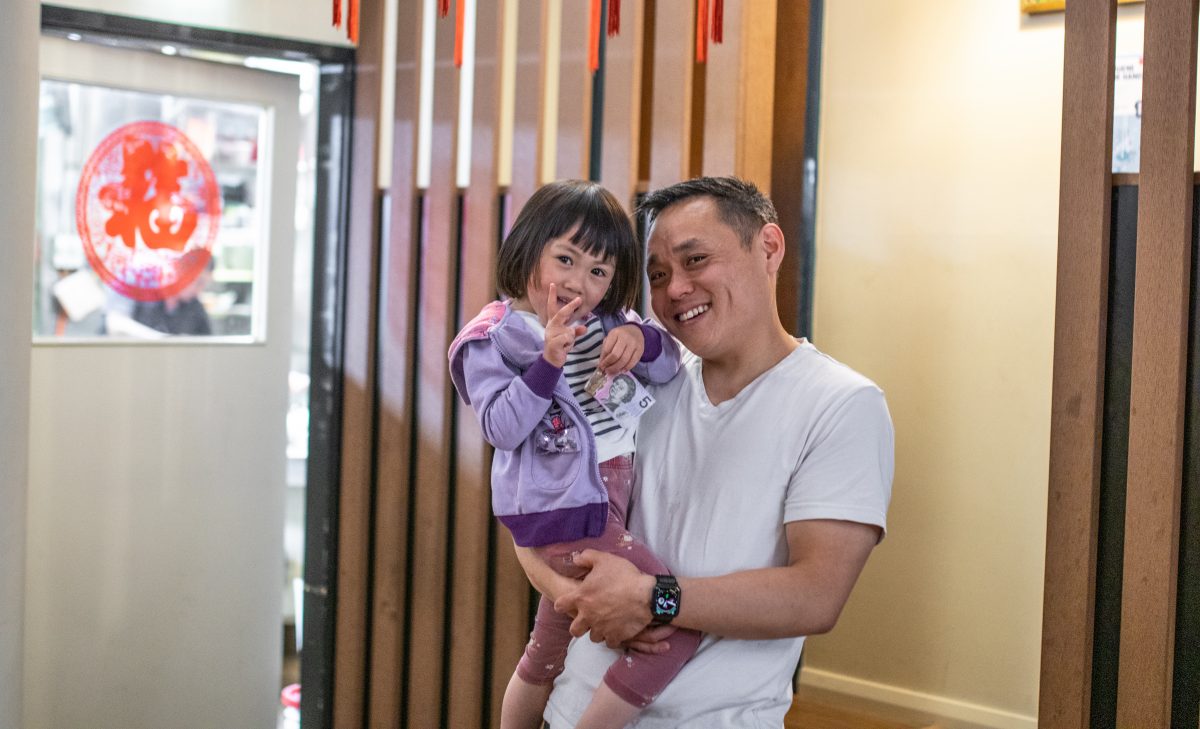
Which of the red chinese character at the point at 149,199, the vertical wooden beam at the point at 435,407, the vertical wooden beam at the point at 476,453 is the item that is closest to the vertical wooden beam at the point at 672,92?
the vertical wooden beam at the point at 476,453

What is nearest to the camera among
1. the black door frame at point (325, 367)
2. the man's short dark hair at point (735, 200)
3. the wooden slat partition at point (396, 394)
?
the man's short dark hair at point (735, 200)

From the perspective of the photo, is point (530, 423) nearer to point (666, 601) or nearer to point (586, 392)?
point (586, 392)

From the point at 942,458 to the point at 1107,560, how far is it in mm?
1479

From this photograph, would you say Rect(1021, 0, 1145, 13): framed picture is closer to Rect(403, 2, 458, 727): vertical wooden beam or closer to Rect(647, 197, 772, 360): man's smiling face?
Rect(403, 2, 458, 727): vertical wooden beam

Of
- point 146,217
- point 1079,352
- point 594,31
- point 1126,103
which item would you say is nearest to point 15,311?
point 146,217

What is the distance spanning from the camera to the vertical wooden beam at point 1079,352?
2246 millimetres

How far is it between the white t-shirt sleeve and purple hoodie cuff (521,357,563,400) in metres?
0.37

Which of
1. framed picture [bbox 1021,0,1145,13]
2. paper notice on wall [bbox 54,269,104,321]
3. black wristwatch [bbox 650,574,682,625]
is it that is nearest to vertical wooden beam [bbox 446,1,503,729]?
paper notice on wall [bbox 54,269,104,321]

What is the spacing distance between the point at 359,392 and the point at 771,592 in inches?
90.0

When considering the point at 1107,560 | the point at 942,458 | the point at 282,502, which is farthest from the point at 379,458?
the point at 1107,560

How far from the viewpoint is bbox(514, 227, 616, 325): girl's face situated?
1846 mm

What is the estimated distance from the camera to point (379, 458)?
3604 mm

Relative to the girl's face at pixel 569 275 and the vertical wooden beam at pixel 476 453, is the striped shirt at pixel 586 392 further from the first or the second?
the vertical wooden beam at pixel 476 453

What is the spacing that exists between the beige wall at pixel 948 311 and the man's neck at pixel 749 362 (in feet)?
6.56
